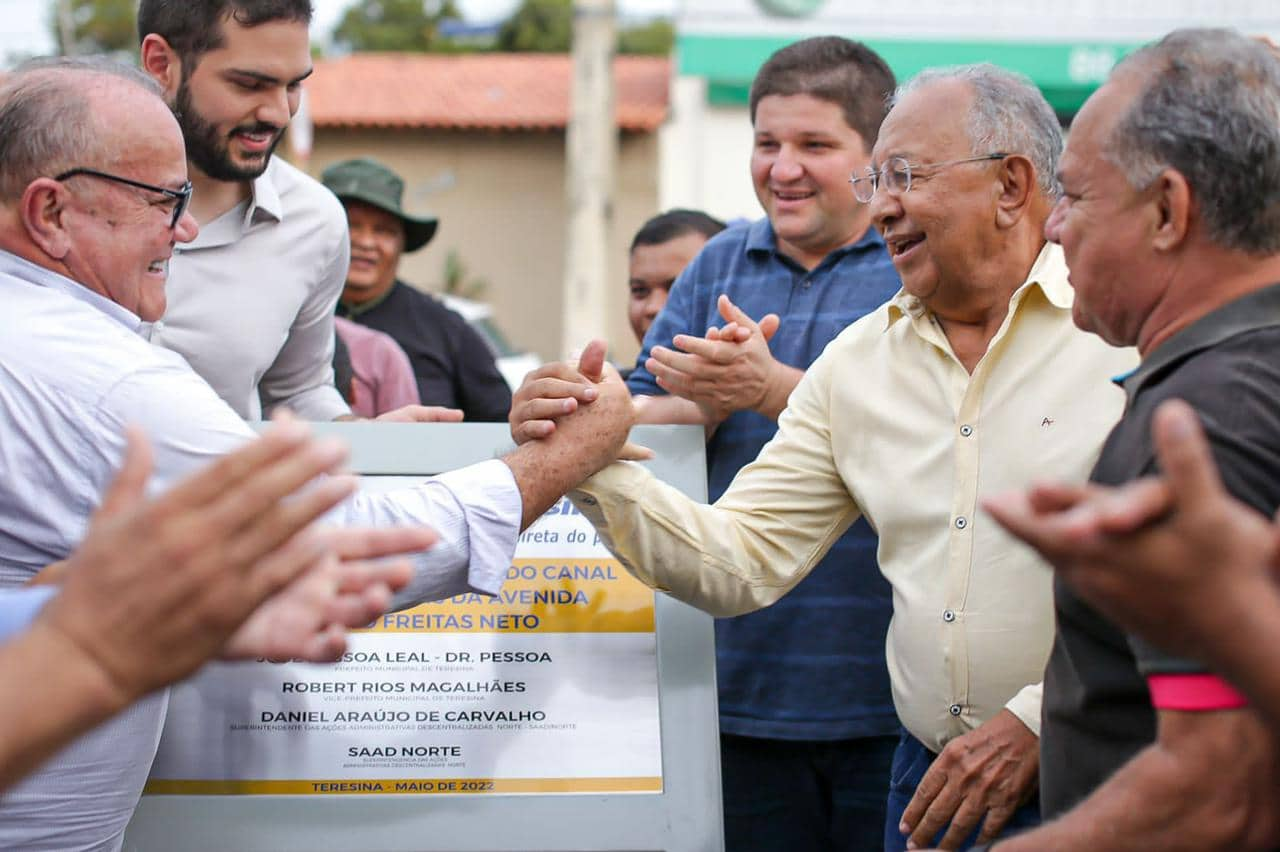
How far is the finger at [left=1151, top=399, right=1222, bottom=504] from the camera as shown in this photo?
137 cm

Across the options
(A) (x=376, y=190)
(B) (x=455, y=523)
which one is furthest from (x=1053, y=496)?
(A) (x=376, y=190)

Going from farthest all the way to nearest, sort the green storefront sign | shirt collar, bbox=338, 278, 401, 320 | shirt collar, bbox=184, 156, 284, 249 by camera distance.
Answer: the green storefront sign, shirt collar, bbox=338, 278, 401, 320, shirt collar, bbox=184, 156, 284, 249

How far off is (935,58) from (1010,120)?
14.9 m

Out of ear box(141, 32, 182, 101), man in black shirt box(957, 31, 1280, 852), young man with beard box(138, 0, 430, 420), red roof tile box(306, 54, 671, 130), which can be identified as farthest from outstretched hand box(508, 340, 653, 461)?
red roof tile box(306, 54, 671, 130)

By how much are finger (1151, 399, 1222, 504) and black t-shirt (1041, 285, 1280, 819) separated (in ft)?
1.45

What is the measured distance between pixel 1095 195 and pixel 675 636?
141 cm

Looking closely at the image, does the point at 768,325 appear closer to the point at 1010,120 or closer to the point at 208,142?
the point at 1010,120

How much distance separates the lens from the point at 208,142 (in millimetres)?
3625

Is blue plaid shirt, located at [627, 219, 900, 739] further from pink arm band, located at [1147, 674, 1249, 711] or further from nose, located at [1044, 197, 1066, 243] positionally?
pink arm band, located at [1147, 674, 1249, 711]

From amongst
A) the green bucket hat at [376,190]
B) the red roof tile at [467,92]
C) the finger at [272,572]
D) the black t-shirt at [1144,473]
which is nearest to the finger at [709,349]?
the black t-shirt at [1144,473]

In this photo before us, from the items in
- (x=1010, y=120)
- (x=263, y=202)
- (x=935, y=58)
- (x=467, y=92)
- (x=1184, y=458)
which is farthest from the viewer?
(x=467, y=92)

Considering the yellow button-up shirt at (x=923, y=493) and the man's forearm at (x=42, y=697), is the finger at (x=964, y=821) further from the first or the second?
the man's forearm at (x=42, y=697)

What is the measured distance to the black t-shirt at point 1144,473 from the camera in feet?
6.04

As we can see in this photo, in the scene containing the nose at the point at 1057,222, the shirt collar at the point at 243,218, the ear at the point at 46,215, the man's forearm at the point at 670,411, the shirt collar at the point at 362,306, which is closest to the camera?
the nose at the point at 1057,222
